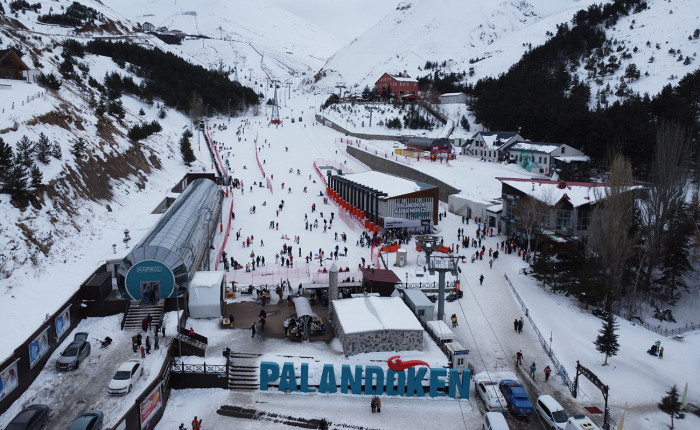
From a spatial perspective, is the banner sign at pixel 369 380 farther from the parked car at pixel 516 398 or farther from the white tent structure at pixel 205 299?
the white tent structure at pixel 205 299

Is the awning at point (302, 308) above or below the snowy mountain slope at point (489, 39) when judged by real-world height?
below

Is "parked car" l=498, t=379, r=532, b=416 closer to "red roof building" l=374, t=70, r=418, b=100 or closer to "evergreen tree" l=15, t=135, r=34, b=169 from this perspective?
"evergreen tree" l=15, t=135, r=34, b=169

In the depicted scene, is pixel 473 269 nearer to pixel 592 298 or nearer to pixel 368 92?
pixel 592 298

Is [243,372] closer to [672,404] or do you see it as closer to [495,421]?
[495,421]

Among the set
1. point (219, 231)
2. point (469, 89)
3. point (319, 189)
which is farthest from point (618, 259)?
point (469, 89)

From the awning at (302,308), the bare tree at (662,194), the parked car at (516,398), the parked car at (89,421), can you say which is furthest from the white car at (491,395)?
the bare tree at (662,194)

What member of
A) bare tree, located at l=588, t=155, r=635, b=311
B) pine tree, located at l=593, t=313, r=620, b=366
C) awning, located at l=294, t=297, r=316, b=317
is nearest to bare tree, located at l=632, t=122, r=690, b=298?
bare tree, located at l=588, t=155, r=635, b=311
